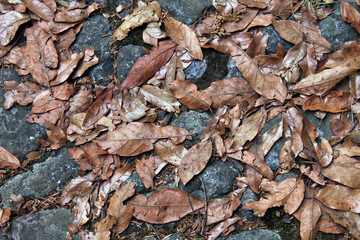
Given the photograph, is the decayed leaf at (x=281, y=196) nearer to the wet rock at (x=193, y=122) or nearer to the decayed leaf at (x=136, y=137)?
the wet rock at (x=193, y=122)

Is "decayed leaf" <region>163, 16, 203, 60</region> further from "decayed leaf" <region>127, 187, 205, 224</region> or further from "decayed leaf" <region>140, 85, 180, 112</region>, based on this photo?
"decayed leaf" <region>127, 187, 205, 224</region>

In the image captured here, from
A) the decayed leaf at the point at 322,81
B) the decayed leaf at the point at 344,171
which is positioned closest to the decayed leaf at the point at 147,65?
the decayed leaf at the point at 322,81

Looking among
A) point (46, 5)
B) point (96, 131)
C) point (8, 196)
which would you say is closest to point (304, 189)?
point (96, 131)

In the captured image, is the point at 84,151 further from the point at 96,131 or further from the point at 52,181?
the point at 52,181

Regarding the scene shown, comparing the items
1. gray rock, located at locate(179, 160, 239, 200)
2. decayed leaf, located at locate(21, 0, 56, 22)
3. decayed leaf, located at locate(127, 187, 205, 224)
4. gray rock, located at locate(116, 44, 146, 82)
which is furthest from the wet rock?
decayed leaf, located at locate(21, 0, 56, 22)

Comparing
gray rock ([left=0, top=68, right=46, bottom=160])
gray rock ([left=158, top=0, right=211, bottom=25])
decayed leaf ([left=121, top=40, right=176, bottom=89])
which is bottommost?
gray rock ([left=0, top=68, right=46, bottom=160])

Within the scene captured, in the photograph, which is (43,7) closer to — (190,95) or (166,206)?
(190,95)

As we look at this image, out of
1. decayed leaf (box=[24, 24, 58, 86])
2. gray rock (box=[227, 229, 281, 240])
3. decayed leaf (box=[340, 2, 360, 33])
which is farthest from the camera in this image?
decayed leaf (box=[24, 24, 58, 86])
